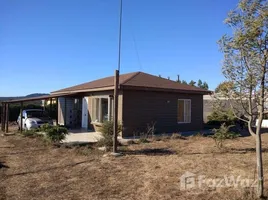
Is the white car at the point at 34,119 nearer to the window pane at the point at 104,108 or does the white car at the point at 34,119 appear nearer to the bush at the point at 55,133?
the window pane at the point at 104,108

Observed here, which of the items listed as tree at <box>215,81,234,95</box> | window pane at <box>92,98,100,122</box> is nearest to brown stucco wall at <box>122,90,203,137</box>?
window pane at <box>92,98,100,122</box>

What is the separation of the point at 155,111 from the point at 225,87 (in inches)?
393

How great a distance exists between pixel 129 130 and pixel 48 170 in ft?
23.0

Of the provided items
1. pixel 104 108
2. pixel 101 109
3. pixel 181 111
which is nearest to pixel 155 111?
pixel 181 111

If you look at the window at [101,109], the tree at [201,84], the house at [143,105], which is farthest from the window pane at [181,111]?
the tree at [201,84]

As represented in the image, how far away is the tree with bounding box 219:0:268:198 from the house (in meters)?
8.49

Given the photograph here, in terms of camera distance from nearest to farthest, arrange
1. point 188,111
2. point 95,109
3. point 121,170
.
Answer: point 121,170 < point 95,109 < point 188,111

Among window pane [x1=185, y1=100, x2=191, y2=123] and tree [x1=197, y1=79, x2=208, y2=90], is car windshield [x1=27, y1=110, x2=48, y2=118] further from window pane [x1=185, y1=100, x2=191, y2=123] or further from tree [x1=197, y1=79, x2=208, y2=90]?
tree [x1=197, y1=79, x2=208, y2=90]

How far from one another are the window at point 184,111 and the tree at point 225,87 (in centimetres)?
1143

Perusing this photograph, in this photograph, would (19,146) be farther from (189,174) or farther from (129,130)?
(189,174)

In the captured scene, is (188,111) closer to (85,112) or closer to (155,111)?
(155,111)

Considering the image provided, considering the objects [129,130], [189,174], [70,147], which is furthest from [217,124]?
[189,174]

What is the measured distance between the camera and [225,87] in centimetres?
521

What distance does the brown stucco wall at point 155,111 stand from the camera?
1397 cm
